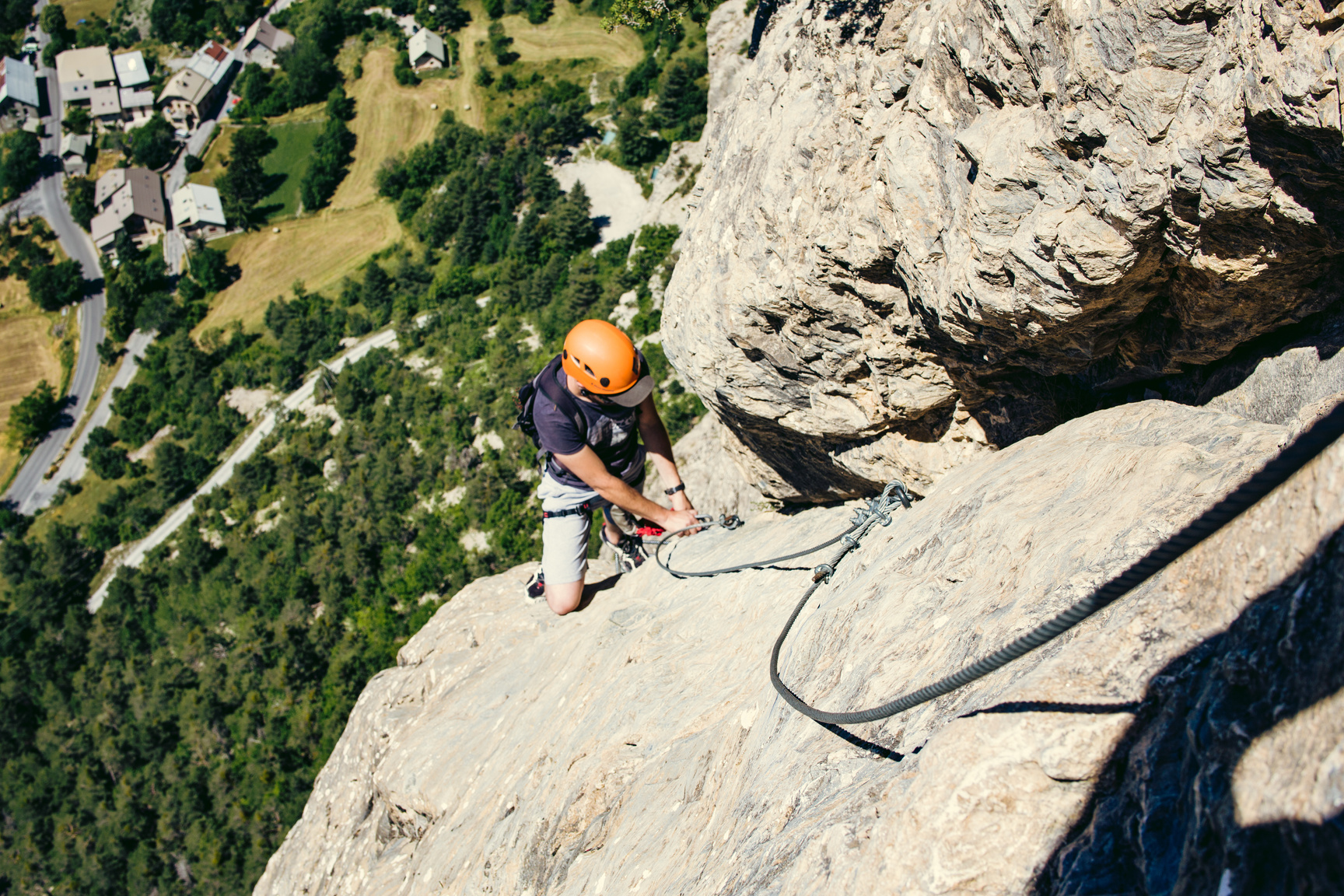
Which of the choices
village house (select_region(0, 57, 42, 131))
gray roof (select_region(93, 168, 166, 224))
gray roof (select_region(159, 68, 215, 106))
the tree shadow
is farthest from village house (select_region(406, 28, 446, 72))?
the tree shadow

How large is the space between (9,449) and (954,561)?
7349cm

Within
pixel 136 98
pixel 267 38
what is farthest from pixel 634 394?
pixel 136 98

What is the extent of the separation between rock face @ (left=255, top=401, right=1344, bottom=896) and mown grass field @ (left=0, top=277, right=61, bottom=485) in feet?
227

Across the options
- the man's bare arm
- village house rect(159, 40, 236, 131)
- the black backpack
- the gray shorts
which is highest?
the black backpack

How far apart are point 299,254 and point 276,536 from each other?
29.3 m

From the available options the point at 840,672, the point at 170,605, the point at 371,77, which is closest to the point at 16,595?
the point at 170,605

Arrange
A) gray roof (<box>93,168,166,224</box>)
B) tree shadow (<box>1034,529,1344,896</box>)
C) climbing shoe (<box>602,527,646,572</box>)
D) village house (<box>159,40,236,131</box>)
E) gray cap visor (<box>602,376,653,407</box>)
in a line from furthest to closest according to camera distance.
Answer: village house (<box>159,40,236,131</box>) → gray roof (<box>93,168,166,224</box>) → climbing shoe (<box>602,527,646,572</box>) → gray cap visor (<box>602,376,653,407</box>) → tree shadow (<box>1034,529,1344,896</box>)

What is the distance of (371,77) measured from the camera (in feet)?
242

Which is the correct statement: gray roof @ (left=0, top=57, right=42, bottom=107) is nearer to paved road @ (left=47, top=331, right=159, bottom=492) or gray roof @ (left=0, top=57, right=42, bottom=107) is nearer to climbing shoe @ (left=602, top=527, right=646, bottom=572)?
paved road @ (left=47, top=331, right=159, bottom=492)

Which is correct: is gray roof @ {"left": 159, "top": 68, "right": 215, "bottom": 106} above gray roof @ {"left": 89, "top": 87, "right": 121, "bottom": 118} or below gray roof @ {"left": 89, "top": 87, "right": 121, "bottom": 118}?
above

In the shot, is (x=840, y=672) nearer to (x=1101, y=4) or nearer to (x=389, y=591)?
(x=1101, y=4)

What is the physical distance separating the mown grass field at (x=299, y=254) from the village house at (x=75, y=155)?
26058 mm

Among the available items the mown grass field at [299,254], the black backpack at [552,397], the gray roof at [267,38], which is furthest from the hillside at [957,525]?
the gray roof at [267,38]

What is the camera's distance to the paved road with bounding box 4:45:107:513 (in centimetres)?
5438
